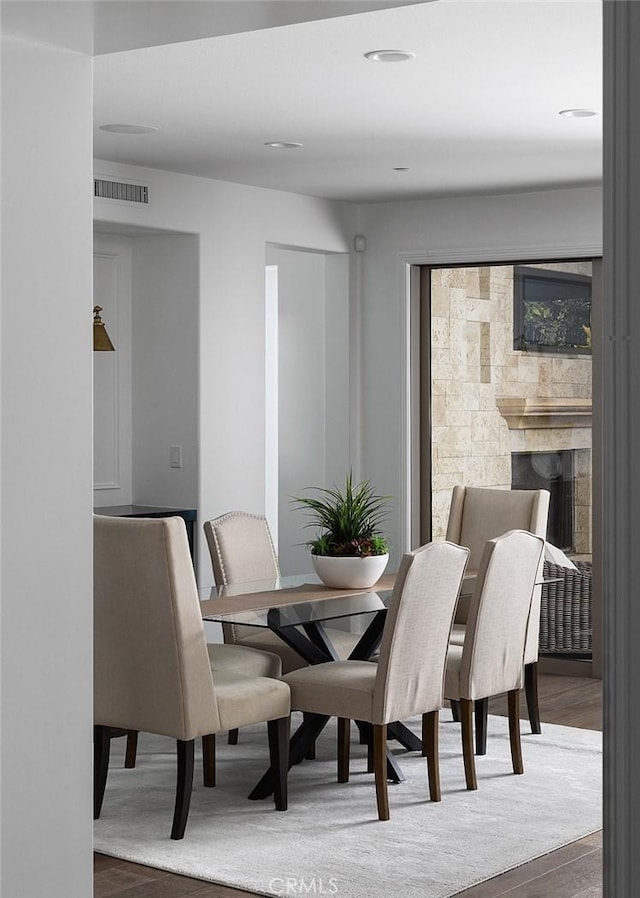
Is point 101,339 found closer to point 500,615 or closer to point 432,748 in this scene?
point 500,615

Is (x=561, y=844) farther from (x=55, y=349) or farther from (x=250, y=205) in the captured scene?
(x=250, y=205)

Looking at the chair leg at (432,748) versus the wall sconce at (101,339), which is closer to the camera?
the chair leg at (432,748)

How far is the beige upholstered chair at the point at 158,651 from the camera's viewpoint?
4004mm

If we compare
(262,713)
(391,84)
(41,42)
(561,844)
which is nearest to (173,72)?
(391,84)

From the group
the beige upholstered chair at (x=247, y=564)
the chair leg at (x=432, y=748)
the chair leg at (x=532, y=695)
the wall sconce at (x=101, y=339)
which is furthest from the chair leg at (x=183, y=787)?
the wall sconce at (x=101, y=339)

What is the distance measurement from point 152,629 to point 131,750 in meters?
1.21

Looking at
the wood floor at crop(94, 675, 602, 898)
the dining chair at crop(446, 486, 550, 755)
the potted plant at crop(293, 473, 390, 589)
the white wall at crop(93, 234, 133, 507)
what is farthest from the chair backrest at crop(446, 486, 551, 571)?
the white wall at crop(93, 234, 133, 507)

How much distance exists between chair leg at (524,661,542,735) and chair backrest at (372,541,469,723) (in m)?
1.17

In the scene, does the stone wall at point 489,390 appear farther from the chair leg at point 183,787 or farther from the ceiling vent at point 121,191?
the chair leg at point 183,787

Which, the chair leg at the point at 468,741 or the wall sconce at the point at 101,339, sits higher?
the wall sconce at the point at 101,339

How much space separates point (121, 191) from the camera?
6.21 meters

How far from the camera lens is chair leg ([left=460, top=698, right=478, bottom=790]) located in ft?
15.2

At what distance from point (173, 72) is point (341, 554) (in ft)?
6.40

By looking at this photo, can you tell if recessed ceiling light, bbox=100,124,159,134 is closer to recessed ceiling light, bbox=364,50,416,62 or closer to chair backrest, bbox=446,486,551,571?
recessed ceiling light, bbox=364,50,416,62
